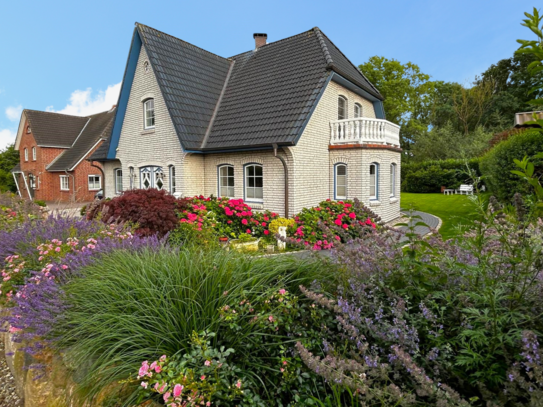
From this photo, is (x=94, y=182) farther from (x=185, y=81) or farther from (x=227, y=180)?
(x=227, y=180)

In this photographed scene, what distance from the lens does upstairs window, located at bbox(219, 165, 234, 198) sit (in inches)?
558

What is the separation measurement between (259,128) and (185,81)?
467cm

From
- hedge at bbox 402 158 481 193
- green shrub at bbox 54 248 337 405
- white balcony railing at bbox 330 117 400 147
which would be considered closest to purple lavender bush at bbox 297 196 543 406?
green shrub at bbox 54 248 337 405

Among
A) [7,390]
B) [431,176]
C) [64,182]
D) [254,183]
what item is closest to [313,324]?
[7,390]

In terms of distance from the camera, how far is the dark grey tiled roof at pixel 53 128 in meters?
32.7

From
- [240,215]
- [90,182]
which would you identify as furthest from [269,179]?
[90,182]

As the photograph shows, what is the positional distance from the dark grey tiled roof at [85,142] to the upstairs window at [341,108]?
20832 mm

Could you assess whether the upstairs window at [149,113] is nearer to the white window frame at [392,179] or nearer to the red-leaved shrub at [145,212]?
the red-leaved shrub at [145,212]

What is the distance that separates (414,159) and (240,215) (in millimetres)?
29999

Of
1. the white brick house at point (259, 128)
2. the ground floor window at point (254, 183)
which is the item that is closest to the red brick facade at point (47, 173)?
the white brick house at point (259, 128)

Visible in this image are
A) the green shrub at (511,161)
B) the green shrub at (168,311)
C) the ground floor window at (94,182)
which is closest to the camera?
the green shrub at (168,311)

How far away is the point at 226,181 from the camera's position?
14.3 m

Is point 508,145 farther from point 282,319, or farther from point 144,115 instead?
point 144,115

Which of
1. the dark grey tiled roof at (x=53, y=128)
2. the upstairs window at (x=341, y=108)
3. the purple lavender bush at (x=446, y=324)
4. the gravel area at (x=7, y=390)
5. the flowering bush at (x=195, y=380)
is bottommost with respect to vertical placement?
the gravel area at (x=7, y=390)
